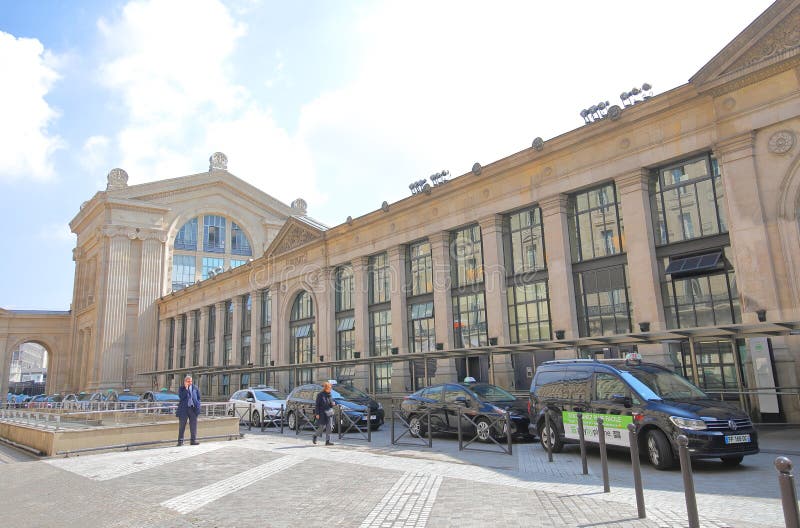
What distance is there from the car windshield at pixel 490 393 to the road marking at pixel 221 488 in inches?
221

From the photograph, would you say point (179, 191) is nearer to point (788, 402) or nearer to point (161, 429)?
point (161, 429)

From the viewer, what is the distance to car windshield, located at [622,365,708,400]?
11035 mm

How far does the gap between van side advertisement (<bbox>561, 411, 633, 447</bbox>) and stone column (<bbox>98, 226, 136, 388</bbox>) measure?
5305 centimetres

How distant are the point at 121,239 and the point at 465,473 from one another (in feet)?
184

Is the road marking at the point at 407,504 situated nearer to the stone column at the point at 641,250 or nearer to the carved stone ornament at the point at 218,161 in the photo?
the stone column at the point at 641,250

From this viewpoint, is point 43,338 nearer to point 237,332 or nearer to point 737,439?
point 237,332

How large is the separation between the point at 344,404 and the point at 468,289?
27.8ft

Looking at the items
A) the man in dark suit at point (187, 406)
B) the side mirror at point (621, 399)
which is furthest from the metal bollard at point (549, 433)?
the man in dark suit at point (187, 406)

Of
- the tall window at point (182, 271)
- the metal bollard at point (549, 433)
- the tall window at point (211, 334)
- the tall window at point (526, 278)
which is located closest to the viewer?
the metal bollard at point (549, 433)

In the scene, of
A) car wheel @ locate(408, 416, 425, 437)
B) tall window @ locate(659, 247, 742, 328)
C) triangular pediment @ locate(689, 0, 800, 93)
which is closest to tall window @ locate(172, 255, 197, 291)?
car wheel @ locate(408, 416, 425, 437)

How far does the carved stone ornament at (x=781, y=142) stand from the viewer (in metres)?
16.1

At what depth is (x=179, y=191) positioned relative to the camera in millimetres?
62062

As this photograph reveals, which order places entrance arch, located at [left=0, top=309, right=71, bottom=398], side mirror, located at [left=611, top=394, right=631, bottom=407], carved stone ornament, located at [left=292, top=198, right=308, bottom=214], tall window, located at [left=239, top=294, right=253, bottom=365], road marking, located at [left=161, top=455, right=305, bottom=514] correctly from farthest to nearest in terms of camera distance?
carved stone ornament, located at [left=292, top=198, right=308, bottom=214] → entrance arch, located at [left=0, top=309, right=71, bottom=398] → tall window, located at [left=239, top=294, right=253, bottom=365] → side mirror, located at [left=611, top=394, right=631, bottom=407] → road marking, located at [left=161, top=455, right=305, bottom=514]

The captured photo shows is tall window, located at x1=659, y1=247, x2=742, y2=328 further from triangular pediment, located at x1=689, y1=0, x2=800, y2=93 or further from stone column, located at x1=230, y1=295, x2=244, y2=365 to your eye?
stone column, located at x1=230, y1=295, x2=244, y2=365
